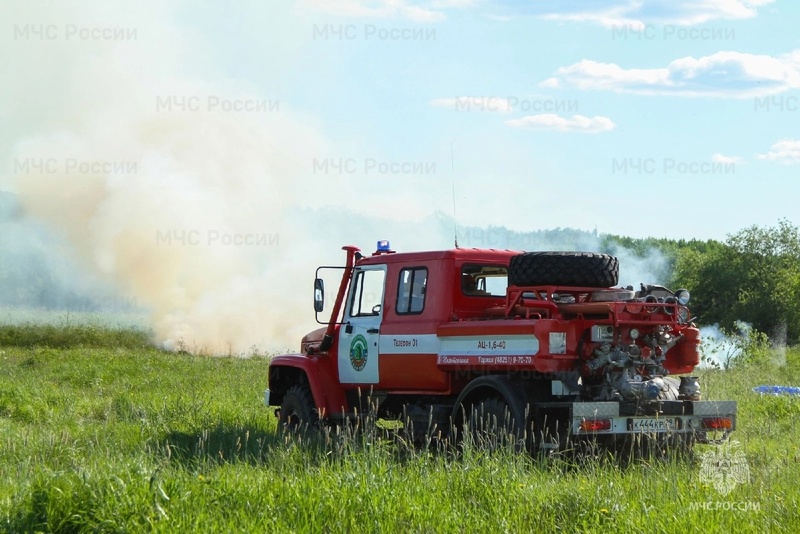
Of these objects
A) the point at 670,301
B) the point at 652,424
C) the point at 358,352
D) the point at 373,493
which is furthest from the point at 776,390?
the point at 373,493

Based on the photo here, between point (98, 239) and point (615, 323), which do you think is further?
point (98, 239)

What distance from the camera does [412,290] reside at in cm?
1214

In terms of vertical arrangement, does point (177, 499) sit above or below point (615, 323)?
below

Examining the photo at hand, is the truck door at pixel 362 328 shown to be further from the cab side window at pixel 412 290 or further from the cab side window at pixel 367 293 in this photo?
the cab side window at pixel 412 290

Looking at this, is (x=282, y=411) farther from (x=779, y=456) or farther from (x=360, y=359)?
(x=779, y=456)

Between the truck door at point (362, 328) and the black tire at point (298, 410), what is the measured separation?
62 cm

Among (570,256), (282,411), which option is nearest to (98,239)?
(282,411)

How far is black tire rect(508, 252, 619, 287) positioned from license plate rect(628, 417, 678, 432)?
1521 mm

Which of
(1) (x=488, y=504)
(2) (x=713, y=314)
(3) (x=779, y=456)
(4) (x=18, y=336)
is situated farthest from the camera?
(2) (x=713, y=314)

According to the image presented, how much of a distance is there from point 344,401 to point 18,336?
996 inches

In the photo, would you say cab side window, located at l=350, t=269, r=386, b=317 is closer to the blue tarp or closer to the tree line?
the blue tarp

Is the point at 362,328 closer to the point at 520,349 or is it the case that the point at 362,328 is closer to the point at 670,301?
the point at 520,349

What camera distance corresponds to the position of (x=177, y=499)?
7438 millimetres

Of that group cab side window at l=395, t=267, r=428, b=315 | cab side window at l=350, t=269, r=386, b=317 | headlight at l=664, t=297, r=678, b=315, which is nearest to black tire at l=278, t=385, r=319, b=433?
cab side window at l=350, t=269, r=386, b=317
